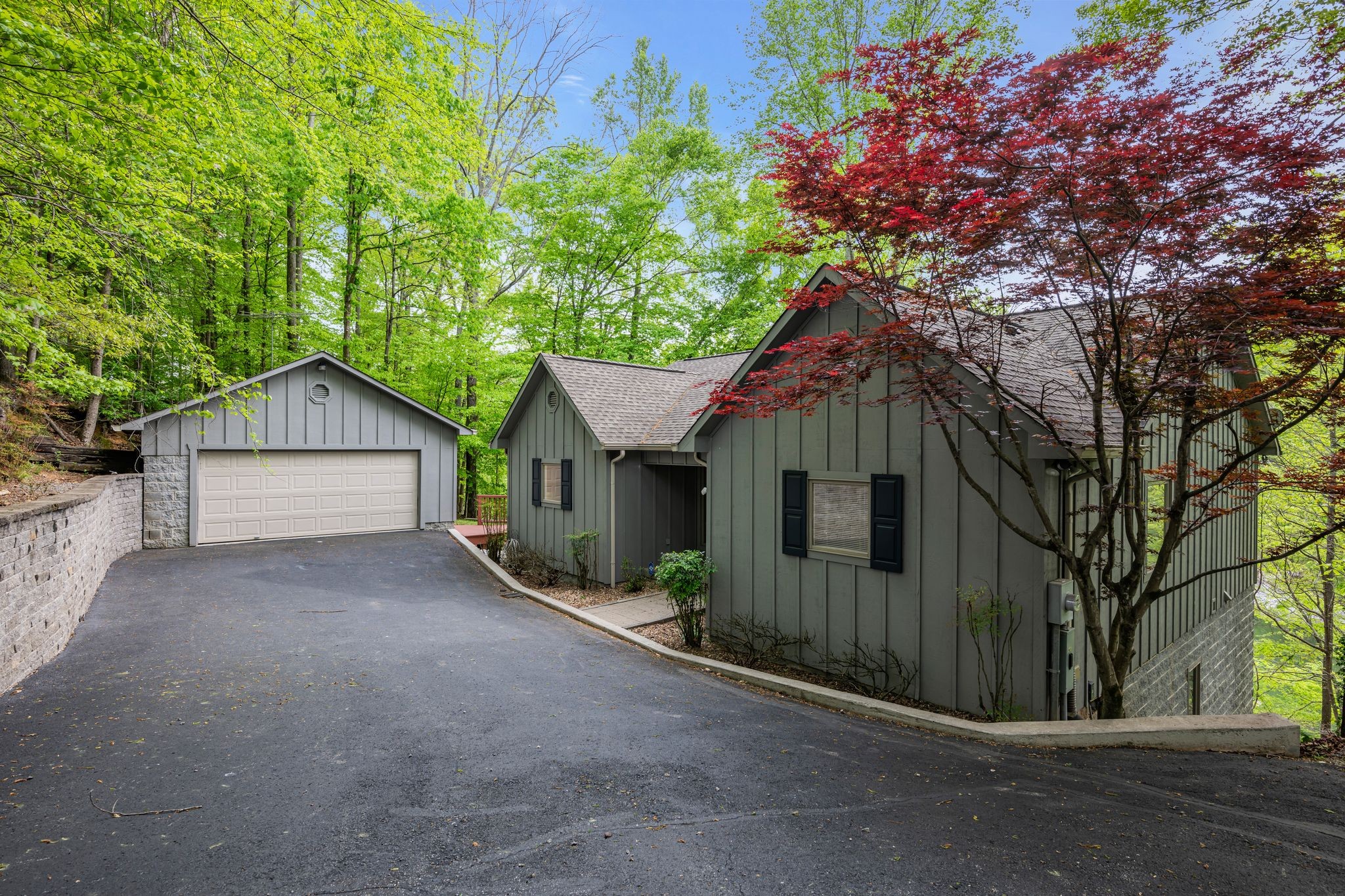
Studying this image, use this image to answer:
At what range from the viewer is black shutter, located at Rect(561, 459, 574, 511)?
1176 cm

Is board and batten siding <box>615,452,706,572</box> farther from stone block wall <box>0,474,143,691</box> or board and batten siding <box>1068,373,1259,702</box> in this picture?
stone block wall <box>0,474,143,691</box>

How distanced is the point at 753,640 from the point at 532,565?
5582mm

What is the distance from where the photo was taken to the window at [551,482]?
40.3 ft

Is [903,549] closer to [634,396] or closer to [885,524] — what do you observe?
[885,524]

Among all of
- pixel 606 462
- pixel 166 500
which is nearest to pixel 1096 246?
pixel 606 462

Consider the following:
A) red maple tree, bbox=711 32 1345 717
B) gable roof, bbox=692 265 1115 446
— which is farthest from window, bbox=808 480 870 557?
gable roof, bbox=692 265 1115 446

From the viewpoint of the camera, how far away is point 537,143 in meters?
21.5

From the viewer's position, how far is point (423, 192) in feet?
47.4

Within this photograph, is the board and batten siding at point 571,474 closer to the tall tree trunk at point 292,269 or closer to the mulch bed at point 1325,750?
the mulch bed at point 1325,750

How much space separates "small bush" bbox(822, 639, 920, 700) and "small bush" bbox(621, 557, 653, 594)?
15.0 feet

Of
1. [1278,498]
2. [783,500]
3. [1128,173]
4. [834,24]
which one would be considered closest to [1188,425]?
[1128,173]

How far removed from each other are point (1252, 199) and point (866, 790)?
4596mm

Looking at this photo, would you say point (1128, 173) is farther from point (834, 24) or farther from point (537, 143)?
point (537, 143)

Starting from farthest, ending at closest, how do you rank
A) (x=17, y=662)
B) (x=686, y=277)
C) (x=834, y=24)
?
(x=686, y=277)
(x=834, y=24)
(x=17, y=662)
